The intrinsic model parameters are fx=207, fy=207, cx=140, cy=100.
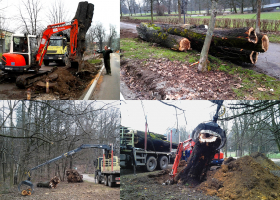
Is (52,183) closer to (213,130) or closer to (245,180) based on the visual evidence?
(213,130)

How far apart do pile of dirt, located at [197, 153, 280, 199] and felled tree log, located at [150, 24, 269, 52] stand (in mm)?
4117

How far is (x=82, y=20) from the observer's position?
34.6 ft

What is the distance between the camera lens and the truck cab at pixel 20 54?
8516 millimetres

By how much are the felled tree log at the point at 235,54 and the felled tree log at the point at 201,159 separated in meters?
4.05

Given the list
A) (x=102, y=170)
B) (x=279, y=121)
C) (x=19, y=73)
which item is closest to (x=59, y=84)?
(x=19, y=73)

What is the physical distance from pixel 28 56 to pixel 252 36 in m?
9.08

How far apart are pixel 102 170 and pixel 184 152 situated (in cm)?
696

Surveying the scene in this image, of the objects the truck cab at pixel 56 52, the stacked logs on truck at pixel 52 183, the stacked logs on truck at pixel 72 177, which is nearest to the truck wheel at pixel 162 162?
the stacked logs on truck at pixel 52 183

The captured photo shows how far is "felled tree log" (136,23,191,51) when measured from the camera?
9.58m

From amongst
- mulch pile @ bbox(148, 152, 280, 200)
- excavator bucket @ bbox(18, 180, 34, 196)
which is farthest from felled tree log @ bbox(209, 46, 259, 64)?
excavator bucket @ bbox(18, 180, 34, 196)

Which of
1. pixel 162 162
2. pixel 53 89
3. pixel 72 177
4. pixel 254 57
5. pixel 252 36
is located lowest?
pixel 72 177

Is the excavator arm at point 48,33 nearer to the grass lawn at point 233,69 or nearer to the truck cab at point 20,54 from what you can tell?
the truck cab at point 20,54

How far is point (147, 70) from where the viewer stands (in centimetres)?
809

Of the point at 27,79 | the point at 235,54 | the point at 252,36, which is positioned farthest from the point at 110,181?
the point at 252,36
